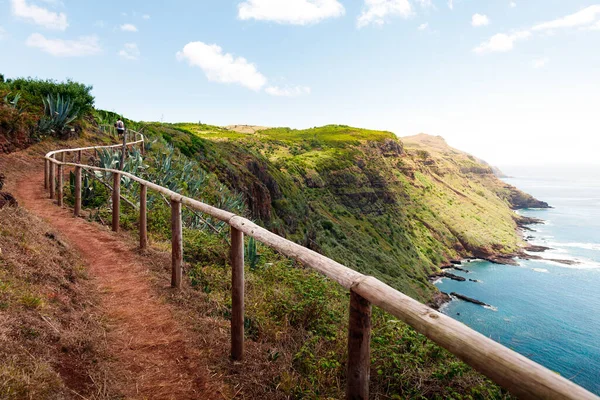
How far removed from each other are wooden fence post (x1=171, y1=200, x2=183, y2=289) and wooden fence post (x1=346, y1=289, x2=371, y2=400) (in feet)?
11.1

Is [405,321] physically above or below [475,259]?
above

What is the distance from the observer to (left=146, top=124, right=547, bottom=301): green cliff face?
100 feet

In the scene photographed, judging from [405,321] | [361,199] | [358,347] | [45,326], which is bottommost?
[361,199]

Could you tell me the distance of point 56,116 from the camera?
1619cm

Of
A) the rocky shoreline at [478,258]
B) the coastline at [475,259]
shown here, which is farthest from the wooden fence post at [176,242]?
the rocky shoreline at [478,258]

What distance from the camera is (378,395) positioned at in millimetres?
3170

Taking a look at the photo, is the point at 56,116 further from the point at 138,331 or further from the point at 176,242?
the point at 138,331

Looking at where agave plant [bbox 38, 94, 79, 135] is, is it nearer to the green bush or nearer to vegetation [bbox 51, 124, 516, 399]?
the green bush

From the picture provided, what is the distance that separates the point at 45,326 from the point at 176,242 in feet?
6.27

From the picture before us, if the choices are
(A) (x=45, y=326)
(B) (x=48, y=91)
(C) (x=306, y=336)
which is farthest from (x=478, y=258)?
(A) (x=45, y=326)

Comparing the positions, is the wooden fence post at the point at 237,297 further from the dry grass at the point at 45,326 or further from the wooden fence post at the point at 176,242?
the wooden fence post at the point at 176,242

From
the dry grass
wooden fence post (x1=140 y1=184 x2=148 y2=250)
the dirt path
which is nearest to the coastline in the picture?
wooden fence post (x1=140 y1=184 x2=148 y2=250)

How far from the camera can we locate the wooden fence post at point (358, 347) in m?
2.15

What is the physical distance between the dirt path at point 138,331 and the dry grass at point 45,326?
8.0 inches
